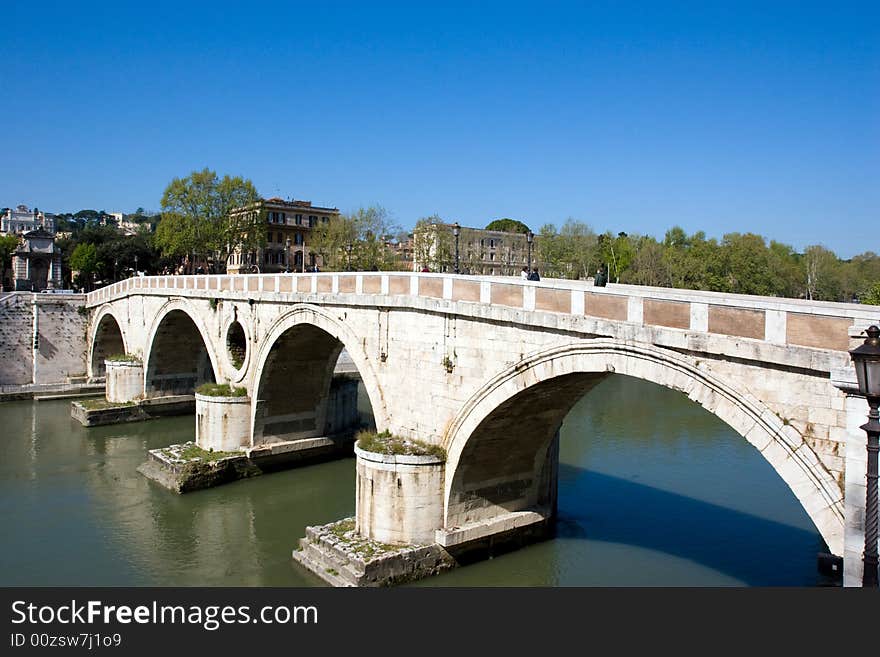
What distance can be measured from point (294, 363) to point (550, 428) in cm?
782

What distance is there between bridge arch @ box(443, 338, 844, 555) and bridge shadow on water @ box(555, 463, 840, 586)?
124cm

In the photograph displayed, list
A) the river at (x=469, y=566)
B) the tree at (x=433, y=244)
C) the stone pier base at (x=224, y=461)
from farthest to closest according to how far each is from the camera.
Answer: the tree at (x=433, y=244) → the stone pier base at (x=224, y=461) → the river at (x=469, y=566)

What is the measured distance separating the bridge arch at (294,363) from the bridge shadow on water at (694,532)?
5647 millimetres

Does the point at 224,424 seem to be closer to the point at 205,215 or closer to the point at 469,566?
the point at 469,566

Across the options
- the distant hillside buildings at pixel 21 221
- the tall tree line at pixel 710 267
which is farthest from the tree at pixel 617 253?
the distant hillside buildings at pixel 21 221

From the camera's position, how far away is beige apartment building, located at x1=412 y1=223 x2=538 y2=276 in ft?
115

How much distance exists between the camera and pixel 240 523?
527 inches

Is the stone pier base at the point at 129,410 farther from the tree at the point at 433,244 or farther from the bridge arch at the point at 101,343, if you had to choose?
the tree at the point at 433,244

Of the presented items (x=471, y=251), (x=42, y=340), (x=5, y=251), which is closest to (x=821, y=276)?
(x=471, y=251)

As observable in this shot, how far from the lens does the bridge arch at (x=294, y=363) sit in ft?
50.2

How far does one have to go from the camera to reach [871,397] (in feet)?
13.0
